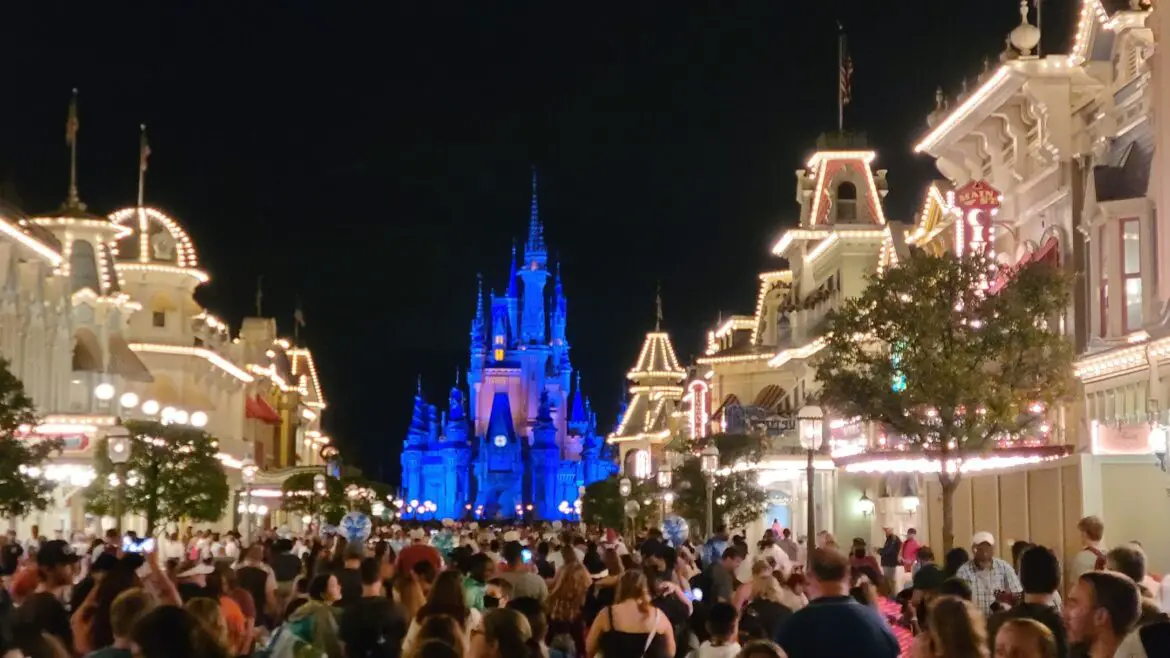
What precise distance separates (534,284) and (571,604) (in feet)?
594

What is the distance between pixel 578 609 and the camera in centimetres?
1395

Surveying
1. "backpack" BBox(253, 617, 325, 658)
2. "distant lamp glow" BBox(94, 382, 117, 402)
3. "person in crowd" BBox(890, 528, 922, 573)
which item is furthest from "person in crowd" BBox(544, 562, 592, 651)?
"distant lamp glow" BBox(94, 382, 117, 402)

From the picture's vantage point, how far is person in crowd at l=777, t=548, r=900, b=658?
331 inches

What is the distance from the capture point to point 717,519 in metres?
52.6

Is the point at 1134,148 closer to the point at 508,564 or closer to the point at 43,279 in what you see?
the point at 508,564

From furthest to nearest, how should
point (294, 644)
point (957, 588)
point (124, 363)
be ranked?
point (124, 363)
point (957, 588)
point (294, 644)

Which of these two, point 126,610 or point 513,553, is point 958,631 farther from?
point 513,553

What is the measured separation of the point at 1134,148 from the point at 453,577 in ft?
64.9

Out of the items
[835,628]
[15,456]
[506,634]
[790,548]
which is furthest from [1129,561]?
[15,456]

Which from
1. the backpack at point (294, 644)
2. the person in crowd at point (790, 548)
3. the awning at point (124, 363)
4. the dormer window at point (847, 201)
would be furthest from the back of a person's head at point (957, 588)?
the awning at point (124, 363)

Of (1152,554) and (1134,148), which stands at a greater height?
(1134,148)

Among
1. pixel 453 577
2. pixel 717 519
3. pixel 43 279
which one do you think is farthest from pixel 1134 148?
pixel 43 279

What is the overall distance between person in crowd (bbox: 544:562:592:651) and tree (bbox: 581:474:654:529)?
5319cm

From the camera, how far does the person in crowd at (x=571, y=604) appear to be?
1384cm
